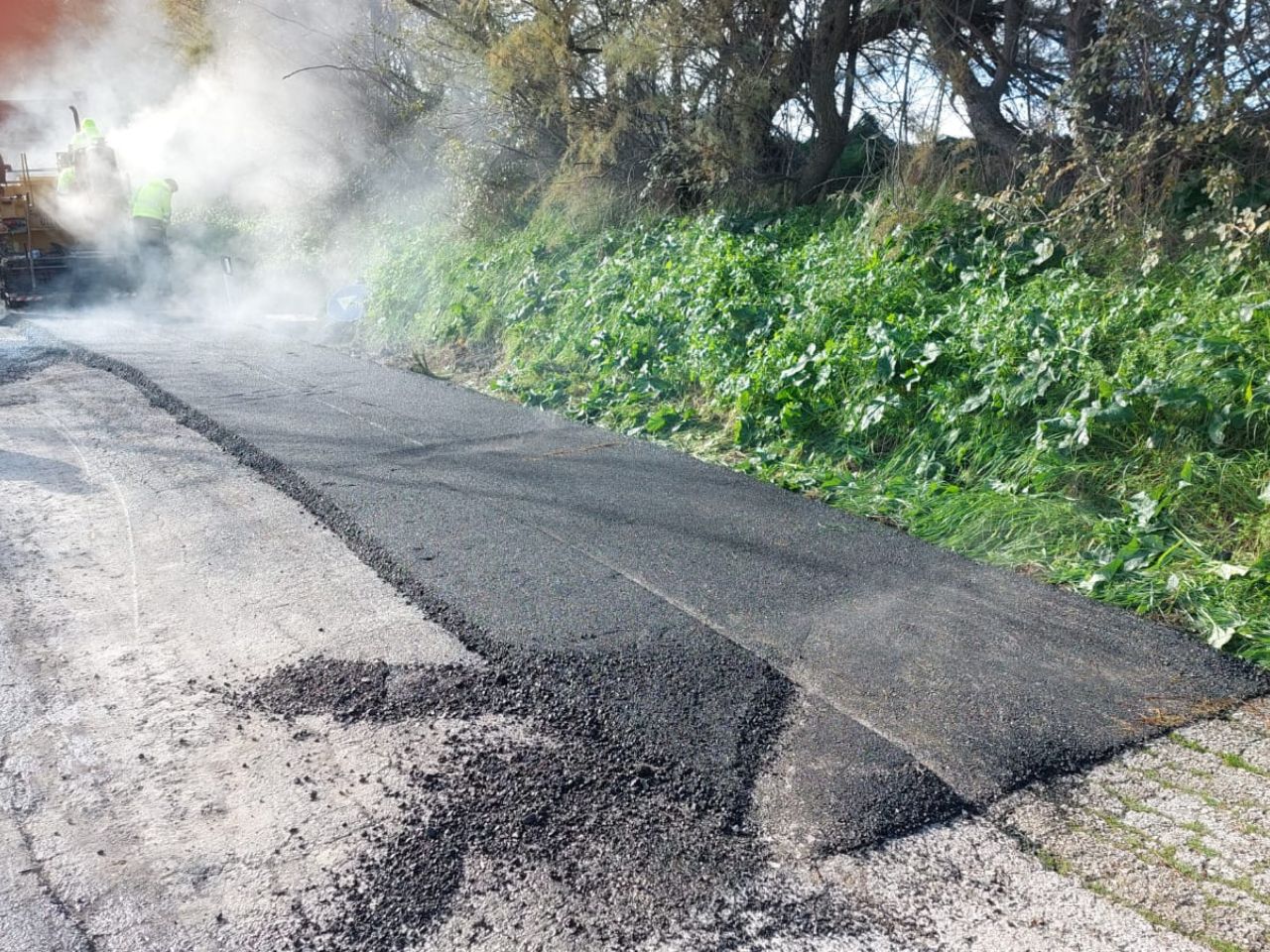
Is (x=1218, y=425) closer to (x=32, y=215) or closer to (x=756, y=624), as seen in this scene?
(x=756, y=624)

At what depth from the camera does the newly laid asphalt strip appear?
3.39 m

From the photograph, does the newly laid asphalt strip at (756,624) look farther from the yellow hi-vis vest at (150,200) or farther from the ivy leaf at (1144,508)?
the yellow hi-vis vest at (150,200)

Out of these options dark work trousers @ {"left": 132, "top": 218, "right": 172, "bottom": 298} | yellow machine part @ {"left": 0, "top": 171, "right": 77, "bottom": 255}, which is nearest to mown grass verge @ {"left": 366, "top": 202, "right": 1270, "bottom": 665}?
dark work trousers @ {"left": 132, "top": 218, "right": 172, "bottom": 298}

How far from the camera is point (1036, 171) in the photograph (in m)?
7.36

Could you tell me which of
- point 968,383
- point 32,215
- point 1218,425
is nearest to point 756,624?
point 1218,425

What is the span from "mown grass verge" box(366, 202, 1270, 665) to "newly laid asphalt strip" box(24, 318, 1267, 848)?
1.28 feet

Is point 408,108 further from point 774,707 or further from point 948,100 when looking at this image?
point 774,707

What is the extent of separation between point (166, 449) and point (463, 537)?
10.2ft

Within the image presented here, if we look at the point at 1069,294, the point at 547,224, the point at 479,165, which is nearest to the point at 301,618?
the point at 1069,294

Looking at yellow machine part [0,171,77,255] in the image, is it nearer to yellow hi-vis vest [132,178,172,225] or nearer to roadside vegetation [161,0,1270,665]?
yellow hi-vis vest [132,178,172,225]

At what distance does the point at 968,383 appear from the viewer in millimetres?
6340

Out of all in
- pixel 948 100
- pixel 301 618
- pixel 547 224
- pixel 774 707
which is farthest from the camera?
pixel 547 224

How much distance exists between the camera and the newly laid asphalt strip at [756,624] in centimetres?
339

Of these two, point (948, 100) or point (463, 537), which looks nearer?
point (463, 537)
